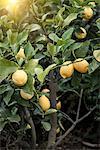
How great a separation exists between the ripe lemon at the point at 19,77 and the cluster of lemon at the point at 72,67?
0.54 feet

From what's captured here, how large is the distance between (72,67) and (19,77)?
0.26 metres

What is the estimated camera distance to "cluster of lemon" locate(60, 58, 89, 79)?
1318mm

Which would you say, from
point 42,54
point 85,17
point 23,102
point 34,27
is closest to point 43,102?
point 23,102

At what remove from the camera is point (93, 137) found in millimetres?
2627

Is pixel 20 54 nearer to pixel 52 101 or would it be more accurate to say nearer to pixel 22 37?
pixel 22 37

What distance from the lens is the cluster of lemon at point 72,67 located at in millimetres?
1318

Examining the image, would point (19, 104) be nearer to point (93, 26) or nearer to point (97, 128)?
point (93, 26)

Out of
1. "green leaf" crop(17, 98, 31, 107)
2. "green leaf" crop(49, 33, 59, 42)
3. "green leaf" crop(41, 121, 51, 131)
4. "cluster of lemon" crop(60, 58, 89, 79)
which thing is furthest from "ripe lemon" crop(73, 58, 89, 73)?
"green leaf" crop(41, 121, 51, 131)

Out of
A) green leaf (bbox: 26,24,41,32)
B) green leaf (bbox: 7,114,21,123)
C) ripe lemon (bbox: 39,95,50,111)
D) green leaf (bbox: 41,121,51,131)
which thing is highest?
green leaf (bbox: 26,24,41,32)

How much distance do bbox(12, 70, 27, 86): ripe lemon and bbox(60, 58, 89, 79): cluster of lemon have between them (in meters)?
0.17

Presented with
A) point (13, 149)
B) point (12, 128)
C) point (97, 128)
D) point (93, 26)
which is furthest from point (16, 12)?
point (97, 128)

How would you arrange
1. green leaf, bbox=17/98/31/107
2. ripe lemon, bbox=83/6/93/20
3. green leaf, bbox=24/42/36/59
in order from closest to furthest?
1. green leaf, bbox=24/42/36/59
2. green leaf, bbox=17/98/31/107
3. ripe lemon, bbox=83/6/93/20

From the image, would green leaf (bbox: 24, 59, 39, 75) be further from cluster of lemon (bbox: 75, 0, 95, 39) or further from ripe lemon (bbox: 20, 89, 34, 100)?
cluster of lemon (bbox: 75, 0, 95, 39)

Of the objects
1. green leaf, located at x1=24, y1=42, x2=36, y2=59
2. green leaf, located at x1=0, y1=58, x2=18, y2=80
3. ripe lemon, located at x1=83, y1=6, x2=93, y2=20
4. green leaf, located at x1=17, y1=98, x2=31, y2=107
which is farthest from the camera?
ripe lemon, located at x1=83, y1=6, x2=93, y2=20
